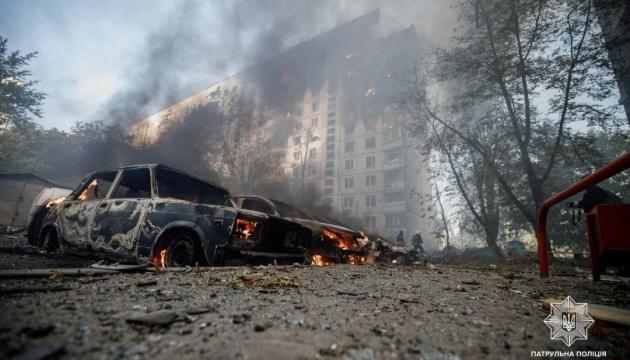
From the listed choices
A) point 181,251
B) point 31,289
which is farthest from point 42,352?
point 181,251

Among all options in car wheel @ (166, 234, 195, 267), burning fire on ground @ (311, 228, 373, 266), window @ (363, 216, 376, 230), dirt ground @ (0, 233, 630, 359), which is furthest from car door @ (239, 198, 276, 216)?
window @ (363, 216, 376, 230)

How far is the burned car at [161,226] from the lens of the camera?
411 cm

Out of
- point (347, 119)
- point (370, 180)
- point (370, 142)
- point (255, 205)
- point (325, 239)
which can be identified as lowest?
point (325, 239)

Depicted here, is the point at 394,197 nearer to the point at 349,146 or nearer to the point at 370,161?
the point at 370,161

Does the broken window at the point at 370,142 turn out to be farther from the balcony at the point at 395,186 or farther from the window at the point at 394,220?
the window at the point at 394,220

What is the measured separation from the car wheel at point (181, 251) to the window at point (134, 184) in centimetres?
132

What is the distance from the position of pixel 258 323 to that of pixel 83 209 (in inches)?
195

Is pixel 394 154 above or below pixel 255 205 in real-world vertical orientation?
above

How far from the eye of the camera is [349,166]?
50125 millimetres

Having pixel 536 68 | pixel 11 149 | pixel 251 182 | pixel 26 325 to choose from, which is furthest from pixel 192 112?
pixel 26 325

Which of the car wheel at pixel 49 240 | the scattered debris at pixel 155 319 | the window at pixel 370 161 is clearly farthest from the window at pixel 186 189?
the window at pixel 370 161

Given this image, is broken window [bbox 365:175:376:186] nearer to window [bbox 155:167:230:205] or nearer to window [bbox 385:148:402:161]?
window [bbox 385:148:402:161]

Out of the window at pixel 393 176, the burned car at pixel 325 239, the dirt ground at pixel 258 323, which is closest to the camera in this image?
the dirt ground at pixel 258 323

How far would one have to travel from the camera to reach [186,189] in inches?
205
